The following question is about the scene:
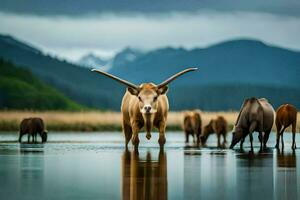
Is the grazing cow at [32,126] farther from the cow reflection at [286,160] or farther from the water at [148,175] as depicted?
the cow reflection at [286,160]

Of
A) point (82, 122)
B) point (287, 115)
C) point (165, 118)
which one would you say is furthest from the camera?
point (82, 122)

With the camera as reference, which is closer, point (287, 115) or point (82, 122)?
point (287, 115)

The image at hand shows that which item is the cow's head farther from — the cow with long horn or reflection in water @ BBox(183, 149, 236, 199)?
reflection in water @ BBox(183, 149, 236, 199)

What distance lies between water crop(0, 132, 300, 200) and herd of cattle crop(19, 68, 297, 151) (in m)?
0.92

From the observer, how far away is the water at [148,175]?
14.8 meters

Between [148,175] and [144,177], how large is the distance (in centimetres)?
47

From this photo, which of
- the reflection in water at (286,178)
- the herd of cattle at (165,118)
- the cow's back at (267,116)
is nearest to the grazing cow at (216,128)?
the herd of cattle at (165,118)

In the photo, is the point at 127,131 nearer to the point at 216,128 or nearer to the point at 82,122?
the point at 216,128

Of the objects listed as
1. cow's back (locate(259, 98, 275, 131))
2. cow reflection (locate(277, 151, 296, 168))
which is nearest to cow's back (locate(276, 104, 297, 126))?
cow's back (locate(259, 98, 275, 131))

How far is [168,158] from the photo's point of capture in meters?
23.1

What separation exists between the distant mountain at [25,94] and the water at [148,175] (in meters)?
87.6

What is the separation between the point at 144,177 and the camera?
17250 millimetres

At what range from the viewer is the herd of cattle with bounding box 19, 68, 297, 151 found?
83.2 feet

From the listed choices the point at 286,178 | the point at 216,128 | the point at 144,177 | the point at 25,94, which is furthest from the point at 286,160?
the point at 25,94
